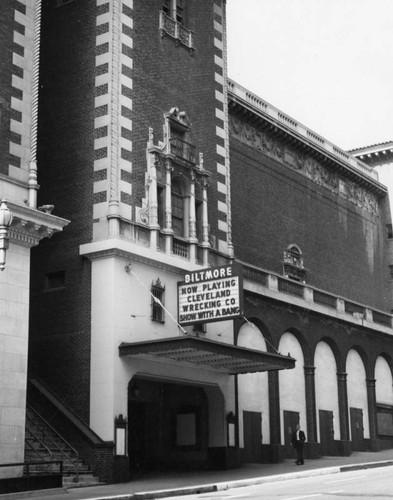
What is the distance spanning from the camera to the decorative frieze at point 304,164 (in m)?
49.7

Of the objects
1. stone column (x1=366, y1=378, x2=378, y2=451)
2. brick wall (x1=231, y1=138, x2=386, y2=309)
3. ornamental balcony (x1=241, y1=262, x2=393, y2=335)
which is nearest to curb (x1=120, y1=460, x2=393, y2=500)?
ornamental balcony (x1=241, y1=262, x2=393, y2=335)

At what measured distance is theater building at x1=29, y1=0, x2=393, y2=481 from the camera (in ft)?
109

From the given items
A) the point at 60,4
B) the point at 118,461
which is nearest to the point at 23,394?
the point at 118,461

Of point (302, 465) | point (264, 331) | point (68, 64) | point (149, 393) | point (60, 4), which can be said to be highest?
point (60, 4)

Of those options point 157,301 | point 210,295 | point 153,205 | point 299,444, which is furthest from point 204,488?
point 153,205

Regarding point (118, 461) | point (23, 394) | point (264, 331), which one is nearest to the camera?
point (23, 394)

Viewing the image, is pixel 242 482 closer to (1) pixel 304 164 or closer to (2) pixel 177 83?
(2) pixel 177 83

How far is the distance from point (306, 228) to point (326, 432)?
504 inches

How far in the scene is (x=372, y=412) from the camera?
50938 millimetres

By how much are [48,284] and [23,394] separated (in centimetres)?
725

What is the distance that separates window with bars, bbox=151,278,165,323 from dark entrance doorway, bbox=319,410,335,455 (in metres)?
14.7

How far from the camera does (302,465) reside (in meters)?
38.7

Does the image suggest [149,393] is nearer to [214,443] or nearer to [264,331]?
[214,443]

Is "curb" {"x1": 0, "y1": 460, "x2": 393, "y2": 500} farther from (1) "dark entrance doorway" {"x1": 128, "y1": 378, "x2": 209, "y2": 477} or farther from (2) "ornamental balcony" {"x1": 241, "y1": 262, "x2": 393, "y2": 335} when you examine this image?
(2) "ornamental balcony" {"x1": 241, "y1": 262, "x2": 393, "y2": 335}
